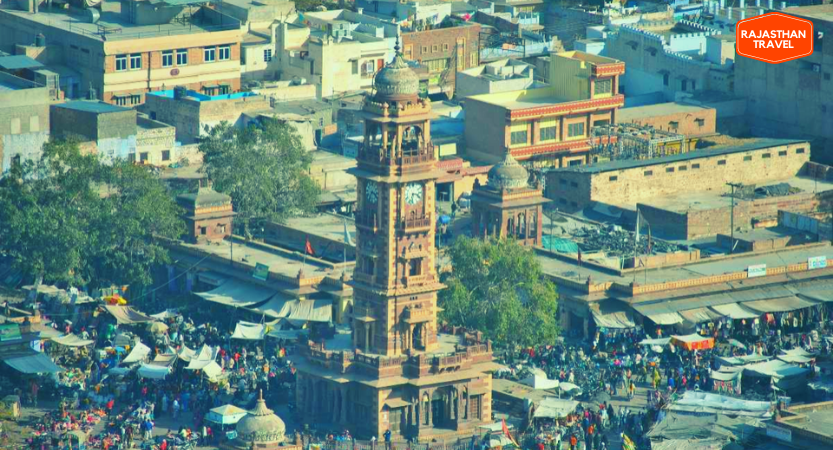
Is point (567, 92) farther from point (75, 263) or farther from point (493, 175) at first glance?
point (75, 263)

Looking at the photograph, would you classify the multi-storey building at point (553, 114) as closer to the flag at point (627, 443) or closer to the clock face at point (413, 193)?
the clock face at point (413, 193)

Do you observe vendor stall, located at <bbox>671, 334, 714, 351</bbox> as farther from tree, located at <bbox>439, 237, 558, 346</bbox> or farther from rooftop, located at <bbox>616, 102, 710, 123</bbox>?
rooftop, located at <bbox>616, 102, 710, 123</bbox>

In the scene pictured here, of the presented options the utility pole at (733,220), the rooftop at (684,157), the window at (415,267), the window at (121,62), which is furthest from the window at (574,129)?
the window at (415,267)

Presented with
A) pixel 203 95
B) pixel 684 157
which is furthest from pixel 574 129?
pixel 203 95

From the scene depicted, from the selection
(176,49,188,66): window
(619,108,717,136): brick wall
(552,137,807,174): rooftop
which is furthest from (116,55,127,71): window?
(619,108,717,136): brick wall

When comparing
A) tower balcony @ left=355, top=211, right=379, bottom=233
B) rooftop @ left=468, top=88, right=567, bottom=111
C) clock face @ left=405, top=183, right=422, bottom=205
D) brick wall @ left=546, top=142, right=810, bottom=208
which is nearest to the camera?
clock face @ left=405, top=183, right=422, bottom=205

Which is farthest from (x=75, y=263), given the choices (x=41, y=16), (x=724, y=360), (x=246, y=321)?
(x=41, y=16)
